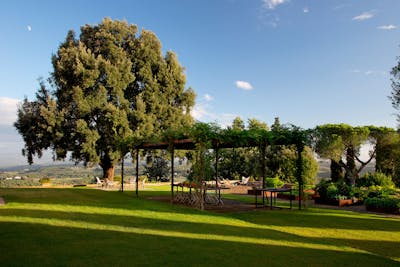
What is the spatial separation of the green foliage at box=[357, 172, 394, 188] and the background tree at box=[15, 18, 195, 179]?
1524 centimetres

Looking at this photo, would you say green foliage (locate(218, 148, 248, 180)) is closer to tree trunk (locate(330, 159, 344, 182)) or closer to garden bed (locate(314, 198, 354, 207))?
tree trunk (locate(330, 159, 344, 182))

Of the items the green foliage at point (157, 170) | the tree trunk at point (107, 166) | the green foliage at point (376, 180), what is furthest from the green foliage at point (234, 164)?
the green foliage at point (376, 180)

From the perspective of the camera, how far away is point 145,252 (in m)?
5.71

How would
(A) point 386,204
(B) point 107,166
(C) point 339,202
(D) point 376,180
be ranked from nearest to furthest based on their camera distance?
(A) point 386,204
(C) point 339,202
(D) point 376,180
(B) point 107,166

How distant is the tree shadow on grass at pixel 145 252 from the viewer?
16.9 ft

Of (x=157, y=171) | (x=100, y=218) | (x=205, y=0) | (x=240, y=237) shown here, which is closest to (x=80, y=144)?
(x=157, y=171)

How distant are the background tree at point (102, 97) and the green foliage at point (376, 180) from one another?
15237mm

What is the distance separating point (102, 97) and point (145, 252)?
21225 mm

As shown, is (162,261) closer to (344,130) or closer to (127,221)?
(127,221)

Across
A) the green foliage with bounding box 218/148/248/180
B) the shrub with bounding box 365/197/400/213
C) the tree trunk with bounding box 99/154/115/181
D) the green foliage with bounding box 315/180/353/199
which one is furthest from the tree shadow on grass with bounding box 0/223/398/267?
the green foliage with bounding box 218/148/248/180

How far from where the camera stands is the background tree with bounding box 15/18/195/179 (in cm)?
2453

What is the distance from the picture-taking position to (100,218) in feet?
29.9

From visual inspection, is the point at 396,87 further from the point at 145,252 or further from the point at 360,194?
the point at 145,252

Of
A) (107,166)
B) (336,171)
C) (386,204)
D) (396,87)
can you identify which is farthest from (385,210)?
(107,166)
